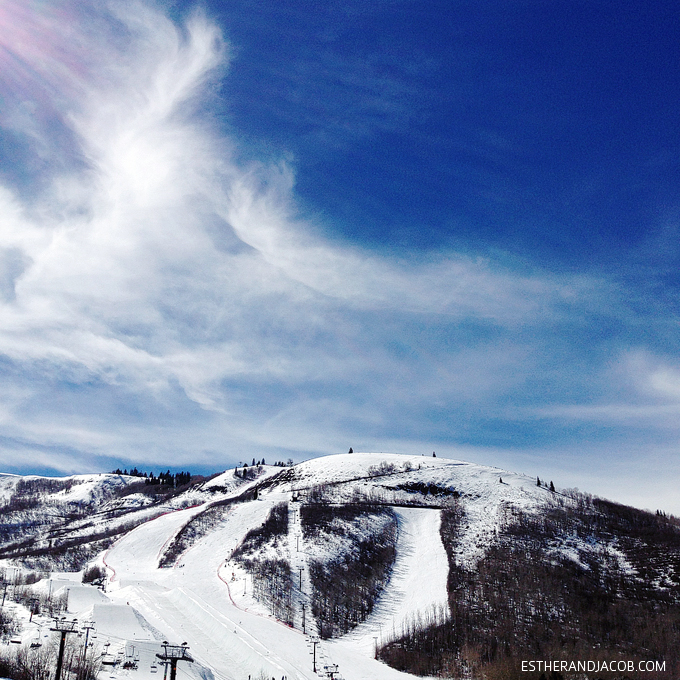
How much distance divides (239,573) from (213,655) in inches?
1064

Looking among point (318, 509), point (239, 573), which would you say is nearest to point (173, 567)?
point (239, 573)

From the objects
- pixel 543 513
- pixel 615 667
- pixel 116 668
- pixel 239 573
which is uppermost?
pixel 543 513

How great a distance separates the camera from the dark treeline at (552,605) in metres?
54.4

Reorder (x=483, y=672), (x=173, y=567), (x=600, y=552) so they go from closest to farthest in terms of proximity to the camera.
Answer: (x=483, y=672) < (x=173, y=567) < (x=600, y=552)

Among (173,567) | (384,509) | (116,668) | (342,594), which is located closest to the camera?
(116,668)

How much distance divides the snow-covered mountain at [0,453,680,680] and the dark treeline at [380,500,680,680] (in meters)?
0.29

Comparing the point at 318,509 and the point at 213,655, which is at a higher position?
the point at 318,509

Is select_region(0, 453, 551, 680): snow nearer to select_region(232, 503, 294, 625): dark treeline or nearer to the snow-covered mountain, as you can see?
the snow-covered mountain

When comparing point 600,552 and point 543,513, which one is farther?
point 543,513

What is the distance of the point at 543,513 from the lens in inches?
4237

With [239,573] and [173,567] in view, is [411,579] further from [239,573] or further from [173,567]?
[173,567]

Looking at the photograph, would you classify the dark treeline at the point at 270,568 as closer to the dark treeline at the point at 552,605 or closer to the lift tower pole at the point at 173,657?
the dark treeline at the point at 552,605

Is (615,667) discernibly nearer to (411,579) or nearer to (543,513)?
(411,579)

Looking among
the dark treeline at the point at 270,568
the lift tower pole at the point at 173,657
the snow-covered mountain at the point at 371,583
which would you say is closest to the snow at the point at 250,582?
the snow-covered mountain at the point at 371,583
